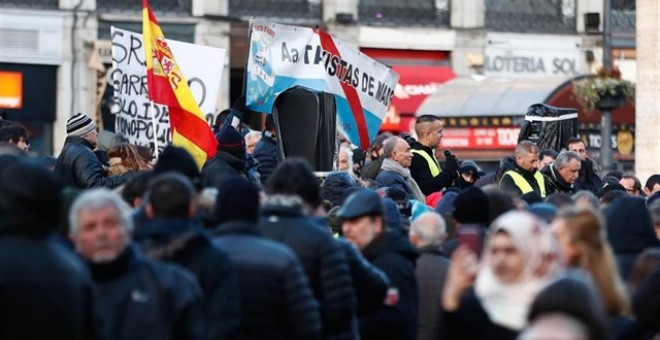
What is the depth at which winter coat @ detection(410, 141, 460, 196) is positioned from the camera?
53.2 ft

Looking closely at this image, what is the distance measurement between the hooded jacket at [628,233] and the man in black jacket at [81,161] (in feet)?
16.6

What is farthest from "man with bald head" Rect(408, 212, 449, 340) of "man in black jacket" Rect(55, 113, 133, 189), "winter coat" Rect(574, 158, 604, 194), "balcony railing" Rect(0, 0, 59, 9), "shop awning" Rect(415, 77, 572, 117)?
"balcony railing" Rect(0, 0, 59, 9)

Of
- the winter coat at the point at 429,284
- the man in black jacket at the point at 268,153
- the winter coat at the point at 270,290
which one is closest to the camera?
the winter coat at the point at 270,290

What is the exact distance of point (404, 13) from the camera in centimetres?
3962

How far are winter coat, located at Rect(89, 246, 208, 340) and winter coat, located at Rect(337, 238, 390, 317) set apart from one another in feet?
5.78

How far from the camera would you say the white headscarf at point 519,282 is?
6.97m

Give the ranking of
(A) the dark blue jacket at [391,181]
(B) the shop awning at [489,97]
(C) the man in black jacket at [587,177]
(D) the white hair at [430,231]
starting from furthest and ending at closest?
(B) the shop awning at [489,97] < (C) the man in black jacket at [587,177] < (A) the dark blue jacket at [391,181] < (D) the white hair at [430,231]

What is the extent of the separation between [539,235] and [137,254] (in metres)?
1.51

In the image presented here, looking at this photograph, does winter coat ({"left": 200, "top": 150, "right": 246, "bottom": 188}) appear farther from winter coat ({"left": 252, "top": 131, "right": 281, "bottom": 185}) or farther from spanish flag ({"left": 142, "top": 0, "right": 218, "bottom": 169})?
winter coat ({"left": 252, "top": 131, "right": 281, "bottom": 185})

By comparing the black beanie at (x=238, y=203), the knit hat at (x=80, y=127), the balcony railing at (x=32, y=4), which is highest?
the balcony railing at (x=32, y=4)

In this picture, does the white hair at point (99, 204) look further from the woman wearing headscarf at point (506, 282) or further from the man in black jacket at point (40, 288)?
the woman wearing headscarf at point (506, 282)

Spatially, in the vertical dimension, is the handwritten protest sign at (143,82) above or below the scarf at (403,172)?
above

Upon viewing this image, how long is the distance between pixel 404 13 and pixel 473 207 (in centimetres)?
2992

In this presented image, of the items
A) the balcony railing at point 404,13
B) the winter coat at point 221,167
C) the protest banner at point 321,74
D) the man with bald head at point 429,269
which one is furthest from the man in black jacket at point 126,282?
the balcony railing at point 404,13
